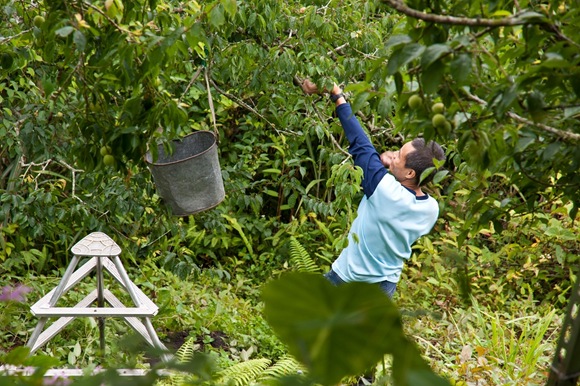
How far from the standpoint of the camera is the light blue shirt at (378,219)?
378 centimetres

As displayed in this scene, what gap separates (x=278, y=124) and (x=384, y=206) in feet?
5.58

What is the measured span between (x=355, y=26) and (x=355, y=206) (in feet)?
5.09

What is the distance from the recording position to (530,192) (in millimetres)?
2340

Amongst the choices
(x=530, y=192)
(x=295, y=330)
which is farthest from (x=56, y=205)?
(x=295, y=330)

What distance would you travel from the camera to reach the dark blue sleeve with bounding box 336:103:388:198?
378cm

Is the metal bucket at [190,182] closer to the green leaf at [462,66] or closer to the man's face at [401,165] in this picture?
the man's face at [401,165]

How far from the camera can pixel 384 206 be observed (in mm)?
3791

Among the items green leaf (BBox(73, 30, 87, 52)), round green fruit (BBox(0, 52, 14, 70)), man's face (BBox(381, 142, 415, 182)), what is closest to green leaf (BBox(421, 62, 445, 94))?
green leaf (BBox(73, 30, 87, 52))

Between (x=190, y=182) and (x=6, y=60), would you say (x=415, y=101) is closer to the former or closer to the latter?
(x=6, y=60)

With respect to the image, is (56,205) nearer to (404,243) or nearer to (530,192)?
(404,243)

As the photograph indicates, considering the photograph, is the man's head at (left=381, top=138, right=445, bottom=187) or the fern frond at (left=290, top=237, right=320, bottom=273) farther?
the fern frond at (left=290, top=237, right=320, bottom=273)

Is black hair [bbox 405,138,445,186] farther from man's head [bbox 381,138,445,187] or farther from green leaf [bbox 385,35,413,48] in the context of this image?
green leaf [bbox 385,35,413,48]

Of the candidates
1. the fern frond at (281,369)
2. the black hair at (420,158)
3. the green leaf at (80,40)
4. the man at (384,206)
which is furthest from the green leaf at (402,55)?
the fern frond at (281,369)

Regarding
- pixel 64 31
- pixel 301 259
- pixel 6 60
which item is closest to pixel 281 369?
pixel 301 259
